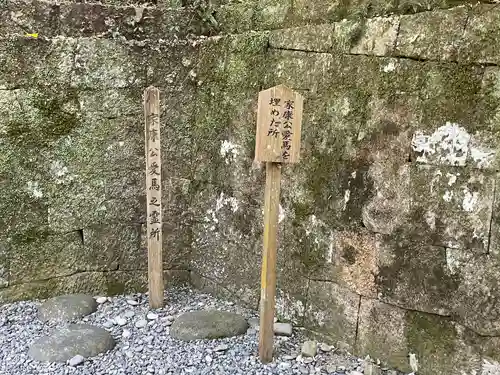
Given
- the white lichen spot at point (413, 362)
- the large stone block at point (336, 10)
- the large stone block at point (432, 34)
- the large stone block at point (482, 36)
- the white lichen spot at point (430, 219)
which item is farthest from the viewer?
the large stone block at point (336, 10)

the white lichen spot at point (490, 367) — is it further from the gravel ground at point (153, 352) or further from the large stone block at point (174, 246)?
the large stone block at point (174, 246)

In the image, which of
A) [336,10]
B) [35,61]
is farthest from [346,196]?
[35,61]

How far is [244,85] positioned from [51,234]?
6.11 ft

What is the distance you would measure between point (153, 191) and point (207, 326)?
1032 mm

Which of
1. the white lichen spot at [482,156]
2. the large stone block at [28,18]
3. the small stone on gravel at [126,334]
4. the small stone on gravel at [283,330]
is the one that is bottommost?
the small stone on gravel at [126,334]

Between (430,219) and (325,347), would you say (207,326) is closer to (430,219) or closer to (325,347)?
(325,347)

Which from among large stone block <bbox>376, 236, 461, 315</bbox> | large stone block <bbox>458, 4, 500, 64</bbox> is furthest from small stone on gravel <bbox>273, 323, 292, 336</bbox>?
large stone block <bbox>458, 4, 500, 64</bbox>

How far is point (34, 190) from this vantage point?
3785mm

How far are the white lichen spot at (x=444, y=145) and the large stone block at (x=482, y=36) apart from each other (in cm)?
36

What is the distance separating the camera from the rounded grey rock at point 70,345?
3.08 metres

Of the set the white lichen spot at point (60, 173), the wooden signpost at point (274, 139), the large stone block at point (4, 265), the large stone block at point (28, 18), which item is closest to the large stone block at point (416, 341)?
the wooden signpost at point (274, 139)

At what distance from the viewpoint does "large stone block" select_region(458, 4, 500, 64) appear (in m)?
2.49

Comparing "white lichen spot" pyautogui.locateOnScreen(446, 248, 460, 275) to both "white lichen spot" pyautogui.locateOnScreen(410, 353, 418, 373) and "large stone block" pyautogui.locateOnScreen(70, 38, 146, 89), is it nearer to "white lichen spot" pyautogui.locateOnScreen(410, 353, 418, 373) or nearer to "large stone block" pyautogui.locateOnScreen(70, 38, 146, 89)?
"white lichen spot" pyautogui.locateOnScreen(410, 353, 418, 373)

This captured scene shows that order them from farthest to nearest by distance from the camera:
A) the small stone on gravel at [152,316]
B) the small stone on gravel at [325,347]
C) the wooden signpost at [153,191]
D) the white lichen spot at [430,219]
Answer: the small stone on gravel at [152,316]
the wooden signpost at [153,191]
the small stone on gravel at [325,347]
the white lichen spot at [430,219]
